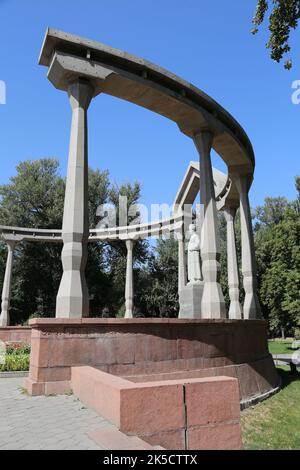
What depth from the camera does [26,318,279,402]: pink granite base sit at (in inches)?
333

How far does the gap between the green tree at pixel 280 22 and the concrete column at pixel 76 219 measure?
514 centimetres

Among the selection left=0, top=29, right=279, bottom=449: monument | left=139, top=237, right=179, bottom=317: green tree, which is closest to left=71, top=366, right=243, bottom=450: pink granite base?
left=0, top=29, right=279, bottom=449: monument

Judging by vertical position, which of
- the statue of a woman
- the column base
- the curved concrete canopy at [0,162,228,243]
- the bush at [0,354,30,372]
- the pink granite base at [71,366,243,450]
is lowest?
the bush at [0,354,30,372]

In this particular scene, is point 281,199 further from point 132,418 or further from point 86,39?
point 132,418

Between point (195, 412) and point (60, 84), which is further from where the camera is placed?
point (60, 84)

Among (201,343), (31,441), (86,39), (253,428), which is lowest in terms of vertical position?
(253,428)

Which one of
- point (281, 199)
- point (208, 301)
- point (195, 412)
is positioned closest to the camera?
point (195, 412)

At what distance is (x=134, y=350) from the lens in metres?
9.30

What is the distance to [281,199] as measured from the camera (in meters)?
59.1

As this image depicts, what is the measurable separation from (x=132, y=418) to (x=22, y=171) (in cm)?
4289

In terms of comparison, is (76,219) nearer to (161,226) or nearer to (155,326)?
(155,326)

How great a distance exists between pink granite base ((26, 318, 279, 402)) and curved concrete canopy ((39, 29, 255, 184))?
7.32 metres

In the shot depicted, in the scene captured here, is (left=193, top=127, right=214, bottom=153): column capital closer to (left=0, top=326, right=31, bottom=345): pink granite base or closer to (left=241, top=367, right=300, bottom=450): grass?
(left=241, top=367, right=300, bottom=450): grass

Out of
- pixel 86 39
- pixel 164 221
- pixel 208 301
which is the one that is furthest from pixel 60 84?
pixel 164 221
